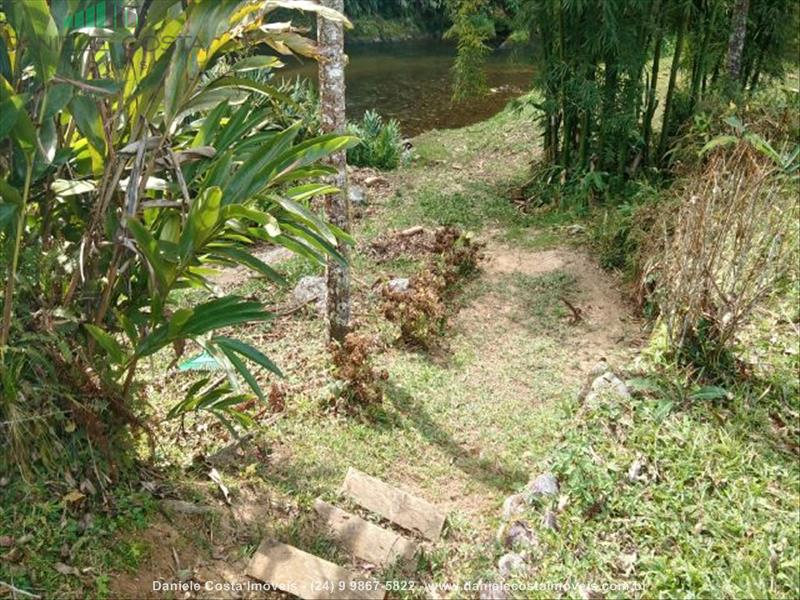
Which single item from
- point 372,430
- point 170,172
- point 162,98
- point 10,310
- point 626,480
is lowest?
point 372,430

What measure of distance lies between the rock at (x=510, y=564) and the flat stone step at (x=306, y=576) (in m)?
0.46

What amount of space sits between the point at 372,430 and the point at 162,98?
2006mm

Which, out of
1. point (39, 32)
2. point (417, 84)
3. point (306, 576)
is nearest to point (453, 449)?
point (306, 576)

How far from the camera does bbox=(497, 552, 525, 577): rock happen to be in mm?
2807

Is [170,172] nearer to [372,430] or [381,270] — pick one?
[372,430]

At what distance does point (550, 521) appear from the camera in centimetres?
296

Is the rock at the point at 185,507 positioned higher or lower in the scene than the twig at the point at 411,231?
higher

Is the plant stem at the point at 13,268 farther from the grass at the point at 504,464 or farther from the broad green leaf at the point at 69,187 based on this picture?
the grass at the point at 504,464

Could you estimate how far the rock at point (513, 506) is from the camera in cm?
312

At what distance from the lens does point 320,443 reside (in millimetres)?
3725

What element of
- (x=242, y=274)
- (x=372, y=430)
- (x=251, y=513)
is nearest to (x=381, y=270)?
(x=242, y=274)

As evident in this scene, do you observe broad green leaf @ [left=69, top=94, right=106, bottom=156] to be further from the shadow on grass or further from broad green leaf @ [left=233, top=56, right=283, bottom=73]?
the shadow on grass

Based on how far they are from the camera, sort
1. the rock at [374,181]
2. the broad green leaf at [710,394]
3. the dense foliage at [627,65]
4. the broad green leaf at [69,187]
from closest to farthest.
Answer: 1. the broad green leaf at [69,187]
2. the broad green leaf at [710,394]
3. the dense foliage at [627,65]
4. the rock at [374,181]

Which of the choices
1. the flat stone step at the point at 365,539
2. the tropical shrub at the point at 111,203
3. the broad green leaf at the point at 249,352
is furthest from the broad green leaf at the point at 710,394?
the broad green leaf at the point at 249,352
